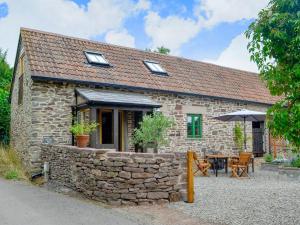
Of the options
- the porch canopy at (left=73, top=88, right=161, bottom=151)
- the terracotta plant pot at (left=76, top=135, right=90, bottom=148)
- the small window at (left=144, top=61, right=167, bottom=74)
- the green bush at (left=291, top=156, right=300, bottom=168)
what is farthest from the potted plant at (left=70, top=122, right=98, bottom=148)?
the green bush at (left=291, top=156, right=300, bottom=168)

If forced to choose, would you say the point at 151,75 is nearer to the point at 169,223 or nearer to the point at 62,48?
the point at 62,48

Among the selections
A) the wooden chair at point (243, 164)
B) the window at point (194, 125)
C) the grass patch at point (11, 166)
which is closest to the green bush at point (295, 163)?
the wooden chair at point (243, 164)

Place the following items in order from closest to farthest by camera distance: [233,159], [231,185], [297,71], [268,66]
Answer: [297,71]
[268,66]
[231,185]
[233,159]

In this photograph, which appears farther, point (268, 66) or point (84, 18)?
point (84, 18)

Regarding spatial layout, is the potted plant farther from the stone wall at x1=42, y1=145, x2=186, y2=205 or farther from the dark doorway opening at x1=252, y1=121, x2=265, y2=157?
the dark doorway opening at x1=252, y1=121, x2=265, y2=157

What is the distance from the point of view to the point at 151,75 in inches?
656

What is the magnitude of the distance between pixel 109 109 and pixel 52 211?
7093 mm

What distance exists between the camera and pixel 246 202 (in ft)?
26.7

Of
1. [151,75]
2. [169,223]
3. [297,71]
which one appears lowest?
[169,223]

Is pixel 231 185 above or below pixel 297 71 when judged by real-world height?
below

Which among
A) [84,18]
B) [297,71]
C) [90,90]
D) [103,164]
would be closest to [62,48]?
[90,90]

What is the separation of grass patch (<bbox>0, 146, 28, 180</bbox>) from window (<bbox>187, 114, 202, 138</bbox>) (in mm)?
8051

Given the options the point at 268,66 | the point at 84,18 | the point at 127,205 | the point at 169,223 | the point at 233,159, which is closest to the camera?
the point at 268,66

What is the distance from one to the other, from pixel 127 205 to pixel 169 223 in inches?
68.8
